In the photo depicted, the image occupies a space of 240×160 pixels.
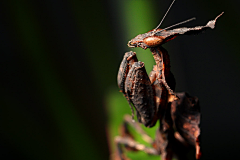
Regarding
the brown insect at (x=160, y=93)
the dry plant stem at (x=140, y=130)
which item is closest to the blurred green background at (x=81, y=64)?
the dry plant stem at (x=140, y=130)

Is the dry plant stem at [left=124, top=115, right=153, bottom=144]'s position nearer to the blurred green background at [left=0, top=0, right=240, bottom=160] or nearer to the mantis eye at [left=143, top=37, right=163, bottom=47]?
the blurred green background at [left=0, top=0, right=240, bottom=160]

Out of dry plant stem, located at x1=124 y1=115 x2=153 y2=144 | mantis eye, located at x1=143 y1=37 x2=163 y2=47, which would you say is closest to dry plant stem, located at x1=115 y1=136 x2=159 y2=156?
dry plant stem, located at x1=124 y1=115 x2=153 y2=144

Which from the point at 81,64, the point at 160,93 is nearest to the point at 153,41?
the point at 160,93

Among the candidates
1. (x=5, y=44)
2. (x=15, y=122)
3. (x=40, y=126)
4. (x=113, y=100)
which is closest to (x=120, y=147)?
(x=113, y=100)

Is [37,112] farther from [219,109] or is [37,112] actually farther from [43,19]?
[219,109]

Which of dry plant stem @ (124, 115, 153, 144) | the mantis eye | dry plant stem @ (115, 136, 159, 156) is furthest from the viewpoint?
dry plant stem @ (124, 115, 153, 144)

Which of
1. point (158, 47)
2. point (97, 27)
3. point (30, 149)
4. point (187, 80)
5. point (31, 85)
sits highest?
point (97, 27)

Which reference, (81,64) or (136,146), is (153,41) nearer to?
(136,146)

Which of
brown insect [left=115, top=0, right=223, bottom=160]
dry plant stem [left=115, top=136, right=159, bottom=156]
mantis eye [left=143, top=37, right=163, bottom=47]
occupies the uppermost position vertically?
mantis eye [left=143, top=37, right=163, bottom=47]
